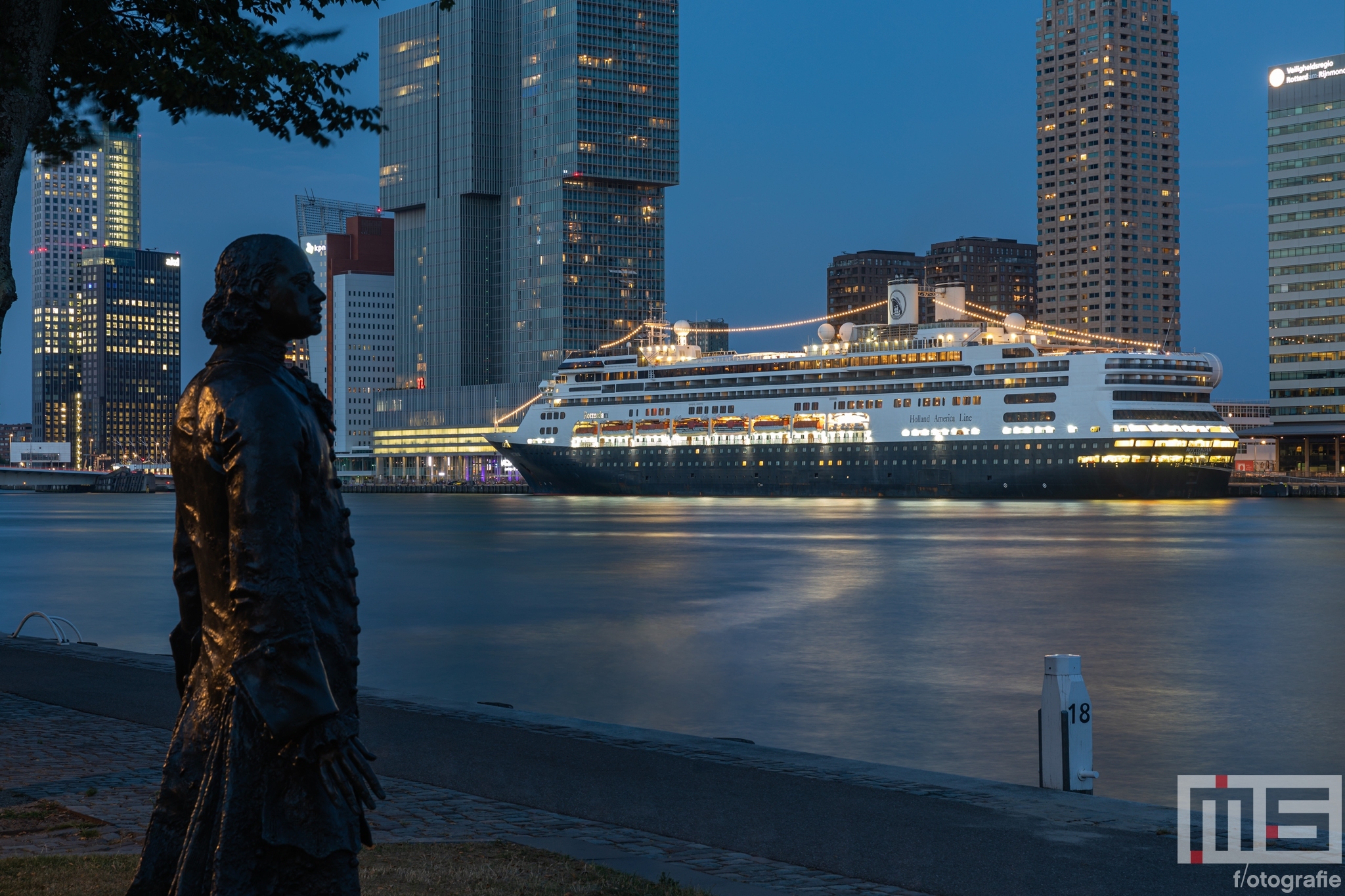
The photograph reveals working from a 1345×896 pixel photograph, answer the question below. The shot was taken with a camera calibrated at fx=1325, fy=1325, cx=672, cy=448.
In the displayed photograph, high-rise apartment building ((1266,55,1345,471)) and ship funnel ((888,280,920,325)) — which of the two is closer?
ship funnel ((888,280,920,325))

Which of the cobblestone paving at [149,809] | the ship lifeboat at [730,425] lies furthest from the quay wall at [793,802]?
the ship lifeboat at [730,425]

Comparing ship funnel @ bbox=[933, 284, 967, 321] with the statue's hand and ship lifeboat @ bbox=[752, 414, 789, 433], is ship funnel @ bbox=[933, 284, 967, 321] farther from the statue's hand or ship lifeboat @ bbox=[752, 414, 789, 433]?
the statue's hand

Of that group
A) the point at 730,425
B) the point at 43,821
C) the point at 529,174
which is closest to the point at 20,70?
the point at 43,821

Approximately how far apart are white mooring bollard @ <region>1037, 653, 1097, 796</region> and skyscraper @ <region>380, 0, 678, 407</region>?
161m

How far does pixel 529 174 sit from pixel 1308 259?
97.3 m

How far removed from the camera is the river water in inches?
611

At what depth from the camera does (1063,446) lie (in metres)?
95.8

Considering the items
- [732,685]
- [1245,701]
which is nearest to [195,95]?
[732,685]

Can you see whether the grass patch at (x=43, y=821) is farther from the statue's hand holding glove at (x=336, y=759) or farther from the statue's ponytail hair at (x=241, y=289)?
the statue's ponytail hair at (x=241, y=289)

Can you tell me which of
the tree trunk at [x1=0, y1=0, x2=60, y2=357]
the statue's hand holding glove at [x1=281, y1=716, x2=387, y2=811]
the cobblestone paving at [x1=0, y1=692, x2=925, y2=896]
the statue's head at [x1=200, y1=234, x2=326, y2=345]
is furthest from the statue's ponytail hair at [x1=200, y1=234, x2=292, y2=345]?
the tree trunk at [x1=0, y1=0, x2=60, y2=357]

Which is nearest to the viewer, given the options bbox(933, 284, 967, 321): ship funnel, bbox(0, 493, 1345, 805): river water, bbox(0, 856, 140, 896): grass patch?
bbox(0, 856, 140, 896): grass patch

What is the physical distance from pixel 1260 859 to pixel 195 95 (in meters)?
9.91

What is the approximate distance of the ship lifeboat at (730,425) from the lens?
361 feet

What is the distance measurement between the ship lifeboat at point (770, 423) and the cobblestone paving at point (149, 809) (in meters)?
98.5
